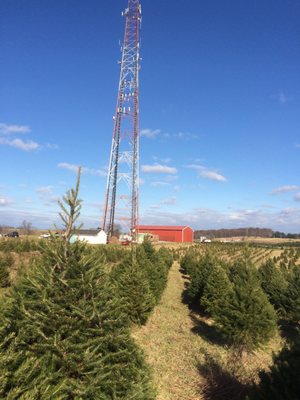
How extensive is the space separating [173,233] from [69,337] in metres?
75.1

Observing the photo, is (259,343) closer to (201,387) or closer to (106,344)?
(201,387)

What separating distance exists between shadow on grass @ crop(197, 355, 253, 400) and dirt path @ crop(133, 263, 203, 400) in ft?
0.72

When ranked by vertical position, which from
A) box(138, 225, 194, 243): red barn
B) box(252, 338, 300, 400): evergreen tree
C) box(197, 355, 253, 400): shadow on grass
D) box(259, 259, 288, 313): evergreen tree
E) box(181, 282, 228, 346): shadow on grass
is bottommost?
box(181, 282, 228, 346): shadow on grass

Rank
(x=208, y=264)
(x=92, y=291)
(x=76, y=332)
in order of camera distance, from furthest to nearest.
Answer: (x=208, y=264) → (x=92, y=291) → (x=76, y=332)

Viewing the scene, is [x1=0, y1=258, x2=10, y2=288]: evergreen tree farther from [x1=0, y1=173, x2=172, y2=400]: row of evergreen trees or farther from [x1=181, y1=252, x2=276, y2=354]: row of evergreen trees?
[x1=0, y1=173, x2=172, y2=400]: row of evergreen trees

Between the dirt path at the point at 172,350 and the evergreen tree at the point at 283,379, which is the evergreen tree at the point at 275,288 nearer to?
the dirt path at the point at 172,350

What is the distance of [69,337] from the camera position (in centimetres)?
430

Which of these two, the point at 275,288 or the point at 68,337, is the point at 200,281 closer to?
the point at 275,288

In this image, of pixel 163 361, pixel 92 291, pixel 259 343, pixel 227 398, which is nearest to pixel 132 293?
pixel 163 361

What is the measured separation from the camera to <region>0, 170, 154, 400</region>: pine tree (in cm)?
390

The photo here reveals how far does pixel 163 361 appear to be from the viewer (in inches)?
425

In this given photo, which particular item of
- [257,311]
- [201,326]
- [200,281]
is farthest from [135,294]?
[200,281]

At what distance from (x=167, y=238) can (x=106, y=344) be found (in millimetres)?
75687

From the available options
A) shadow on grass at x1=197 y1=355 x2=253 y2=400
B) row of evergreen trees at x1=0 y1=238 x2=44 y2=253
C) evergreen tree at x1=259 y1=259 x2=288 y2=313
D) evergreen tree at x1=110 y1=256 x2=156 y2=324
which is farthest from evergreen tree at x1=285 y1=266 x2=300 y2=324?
row of evergreen trees at x1=0 y1=238 x2=44 y2=253
